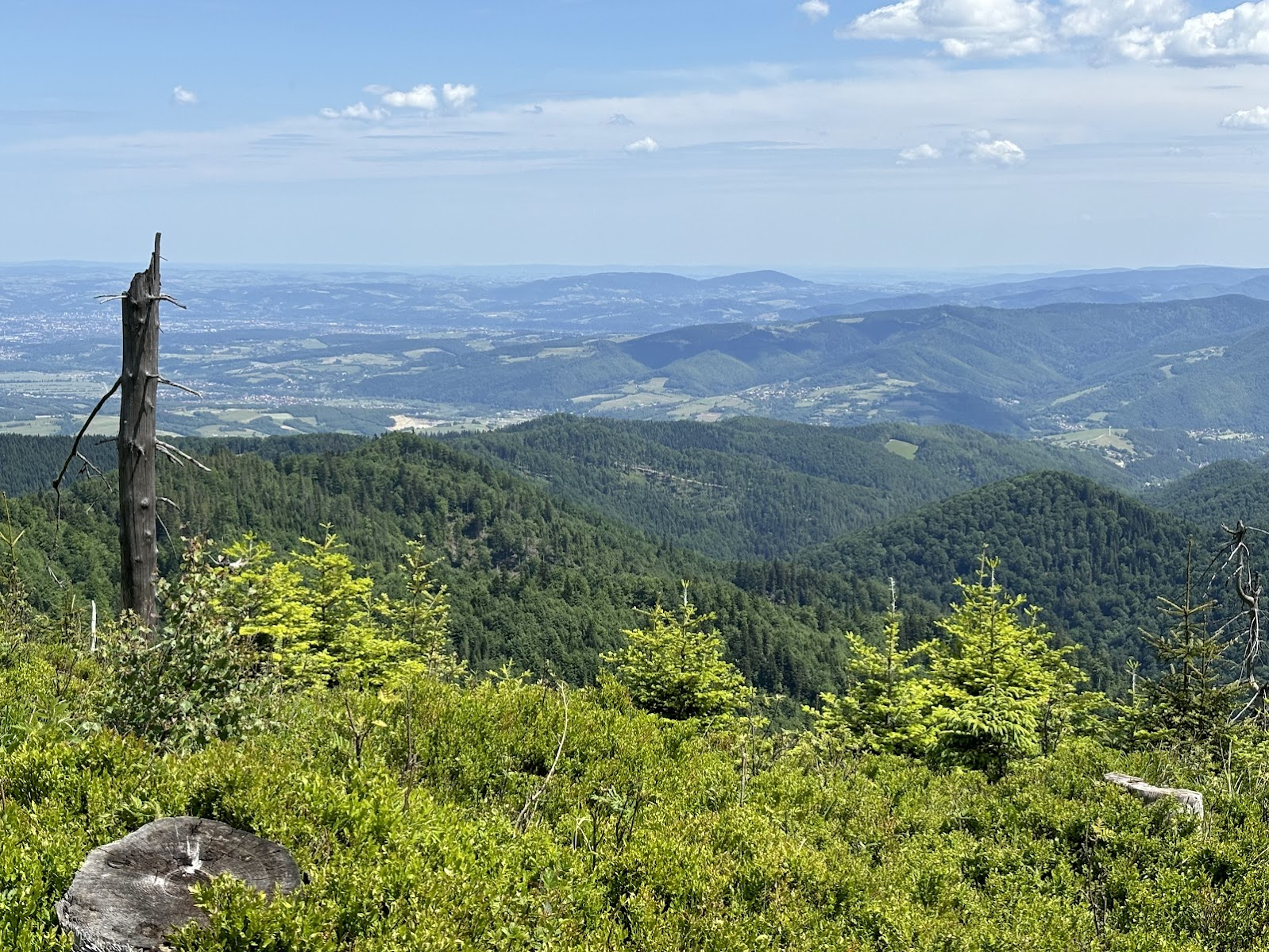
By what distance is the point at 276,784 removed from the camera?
24.9ft

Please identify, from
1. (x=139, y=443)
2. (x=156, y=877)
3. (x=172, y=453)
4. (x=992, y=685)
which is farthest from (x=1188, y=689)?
(x=139, y=443)

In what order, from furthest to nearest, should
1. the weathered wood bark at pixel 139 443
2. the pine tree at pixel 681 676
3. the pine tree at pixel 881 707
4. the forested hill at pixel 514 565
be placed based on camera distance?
the forested hill at pixel 514 565, the pine tree at pixel 681 676, the pine tree at pixel 881 707, the weathered wood bark at pixel 139 443

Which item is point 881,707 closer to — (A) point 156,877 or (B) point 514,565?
(A) point 156,877

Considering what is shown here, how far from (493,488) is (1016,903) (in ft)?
602

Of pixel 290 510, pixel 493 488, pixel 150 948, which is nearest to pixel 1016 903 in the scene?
pixel 150 948

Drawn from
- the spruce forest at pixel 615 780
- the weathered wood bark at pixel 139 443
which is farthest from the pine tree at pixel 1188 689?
the weathered wood bark at pixel 139 443

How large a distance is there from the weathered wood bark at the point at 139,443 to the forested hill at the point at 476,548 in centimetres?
6645

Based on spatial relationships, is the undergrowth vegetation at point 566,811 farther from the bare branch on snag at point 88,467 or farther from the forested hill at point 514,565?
the forested hill at point 514,565

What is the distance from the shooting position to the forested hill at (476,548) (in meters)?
114

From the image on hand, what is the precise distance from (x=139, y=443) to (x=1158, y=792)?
16.0m

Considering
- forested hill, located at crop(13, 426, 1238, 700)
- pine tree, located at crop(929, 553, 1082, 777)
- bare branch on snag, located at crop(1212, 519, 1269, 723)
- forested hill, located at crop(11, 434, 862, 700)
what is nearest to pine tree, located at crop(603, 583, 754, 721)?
pine tree, located at crop(929, 553, 1082, 777)

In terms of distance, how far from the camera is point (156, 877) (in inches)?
247

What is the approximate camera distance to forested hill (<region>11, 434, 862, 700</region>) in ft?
374

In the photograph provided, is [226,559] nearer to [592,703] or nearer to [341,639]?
[592,703]
